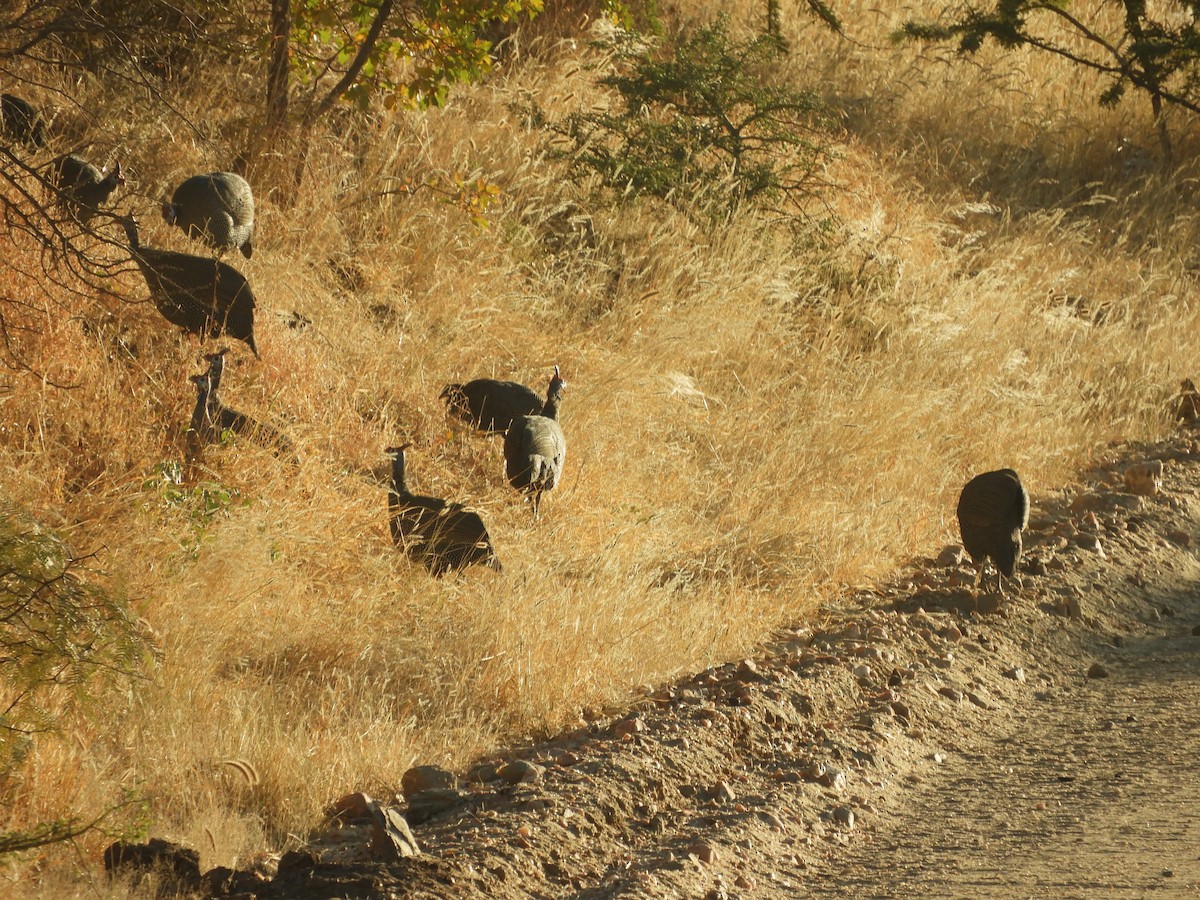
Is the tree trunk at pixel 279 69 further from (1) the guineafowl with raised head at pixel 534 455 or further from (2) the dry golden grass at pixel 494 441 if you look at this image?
(1) the guineafowl with raised head at pixel 534 455

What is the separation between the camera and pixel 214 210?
22.4 feet

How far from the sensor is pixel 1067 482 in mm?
7625

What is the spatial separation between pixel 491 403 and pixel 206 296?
1.35 m

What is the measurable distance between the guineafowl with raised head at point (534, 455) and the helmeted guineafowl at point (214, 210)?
1.86 meters

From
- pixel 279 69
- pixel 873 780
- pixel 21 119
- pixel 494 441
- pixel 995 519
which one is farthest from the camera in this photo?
pixel 279 69

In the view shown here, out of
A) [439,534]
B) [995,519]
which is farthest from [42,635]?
[995,519]

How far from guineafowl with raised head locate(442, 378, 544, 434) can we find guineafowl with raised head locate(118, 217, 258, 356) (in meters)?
1.03

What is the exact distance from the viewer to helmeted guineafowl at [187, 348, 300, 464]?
5.53 meters

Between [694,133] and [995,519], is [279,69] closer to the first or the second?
[694,133]

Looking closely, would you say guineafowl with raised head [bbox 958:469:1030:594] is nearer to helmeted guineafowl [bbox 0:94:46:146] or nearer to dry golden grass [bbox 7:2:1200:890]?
dry golden grass [bbox 7:2:1200:890]

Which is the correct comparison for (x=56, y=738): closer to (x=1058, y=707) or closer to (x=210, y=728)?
(x=210, y=728)

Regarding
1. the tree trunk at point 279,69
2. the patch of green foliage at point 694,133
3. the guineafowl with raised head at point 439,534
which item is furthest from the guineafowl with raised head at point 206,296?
the patch of green foliage at point 694,133

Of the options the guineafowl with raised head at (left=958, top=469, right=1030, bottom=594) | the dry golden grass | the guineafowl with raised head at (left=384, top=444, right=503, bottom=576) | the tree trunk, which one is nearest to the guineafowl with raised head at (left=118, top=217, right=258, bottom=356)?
the dry golden grass

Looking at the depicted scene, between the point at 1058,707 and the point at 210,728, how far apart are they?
2.96 m
